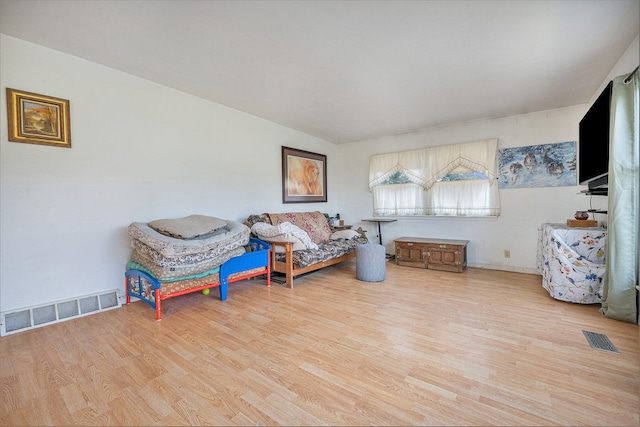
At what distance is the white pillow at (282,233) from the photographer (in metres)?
3.48

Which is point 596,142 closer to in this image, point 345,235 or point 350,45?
point 350,45

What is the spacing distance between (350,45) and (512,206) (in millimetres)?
3554

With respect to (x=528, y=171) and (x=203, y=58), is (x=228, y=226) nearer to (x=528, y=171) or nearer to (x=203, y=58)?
(x=203, y=58)

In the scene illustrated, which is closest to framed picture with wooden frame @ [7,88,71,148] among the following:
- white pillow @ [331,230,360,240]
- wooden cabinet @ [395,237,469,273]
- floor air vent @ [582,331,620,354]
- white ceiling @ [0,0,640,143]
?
white ceiling @ [0,0,640,143]

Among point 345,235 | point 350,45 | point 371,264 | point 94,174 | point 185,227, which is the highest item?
point 350,45

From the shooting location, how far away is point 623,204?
7.57 feet

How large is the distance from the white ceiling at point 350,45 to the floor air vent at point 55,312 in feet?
7.66

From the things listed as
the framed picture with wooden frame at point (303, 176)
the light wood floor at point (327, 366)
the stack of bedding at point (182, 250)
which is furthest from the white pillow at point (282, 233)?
the framed picture with wooden frame at point (303, 176)

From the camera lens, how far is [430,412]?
1355 millimetres

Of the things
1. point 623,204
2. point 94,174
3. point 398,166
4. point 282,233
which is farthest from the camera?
point 398,166

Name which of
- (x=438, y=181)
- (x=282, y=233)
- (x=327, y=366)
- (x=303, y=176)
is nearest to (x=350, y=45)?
(x=282, y=233)

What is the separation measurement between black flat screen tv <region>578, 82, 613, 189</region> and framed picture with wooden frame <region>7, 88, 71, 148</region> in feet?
16.4

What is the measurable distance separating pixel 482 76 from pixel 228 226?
3.34 metres

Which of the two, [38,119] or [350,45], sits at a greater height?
[350,45]
